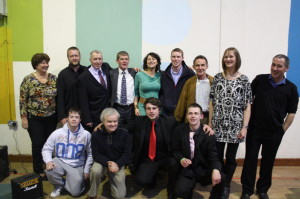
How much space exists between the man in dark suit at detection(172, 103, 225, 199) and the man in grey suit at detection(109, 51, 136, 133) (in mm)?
766

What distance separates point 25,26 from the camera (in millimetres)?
3336

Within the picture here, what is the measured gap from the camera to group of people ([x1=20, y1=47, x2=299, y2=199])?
235 cm

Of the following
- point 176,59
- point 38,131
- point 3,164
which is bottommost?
point 3,164

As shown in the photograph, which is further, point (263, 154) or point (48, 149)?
point (48, 149)

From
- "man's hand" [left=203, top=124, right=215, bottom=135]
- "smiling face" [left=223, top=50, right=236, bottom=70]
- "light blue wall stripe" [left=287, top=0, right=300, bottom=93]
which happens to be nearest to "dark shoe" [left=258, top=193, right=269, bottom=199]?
"man's hand" [left=203, top=124, right=215, bottom=135]

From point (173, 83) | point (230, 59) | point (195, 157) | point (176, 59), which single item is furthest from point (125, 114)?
point (230, 59)

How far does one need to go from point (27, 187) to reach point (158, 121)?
1465 mm

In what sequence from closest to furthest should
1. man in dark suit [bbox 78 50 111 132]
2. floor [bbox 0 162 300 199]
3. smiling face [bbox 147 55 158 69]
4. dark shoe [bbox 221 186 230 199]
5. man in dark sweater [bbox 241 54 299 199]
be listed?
man in dark sweater [bbox 241 54 299 199], dark shoe [bbox 221 186 230 199], floor [bbox 0 162 300 199], man in dark suit [bbox 78 50 111 132], smiling face [bbox 147 55 158 69]

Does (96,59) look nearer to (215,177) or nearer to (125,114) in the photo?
(125,114)

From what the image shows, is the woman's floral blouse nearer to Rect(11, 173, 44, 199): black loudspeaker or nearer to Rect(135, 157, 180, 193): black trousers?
Rect(11, 173, 44, 199): black loudspeaker

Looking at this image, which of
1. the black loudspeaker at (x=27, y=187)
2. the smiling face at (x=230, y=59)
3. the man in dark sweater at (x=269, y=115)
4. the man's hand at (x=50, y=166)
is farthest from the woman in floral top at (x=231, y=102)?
the black loudspeaker at (x=27, y=187)

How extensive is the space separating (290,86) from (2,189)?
3229mm

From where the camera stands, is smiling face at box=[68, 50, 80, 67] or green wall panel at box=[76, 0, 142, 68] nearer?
smiling face at box=[68, 50, 80, 67]

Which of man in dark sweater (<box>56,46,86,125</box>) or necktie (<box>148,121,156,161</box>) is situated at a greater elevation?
man in dark sweater (<box>56,46,86,125</box>)
